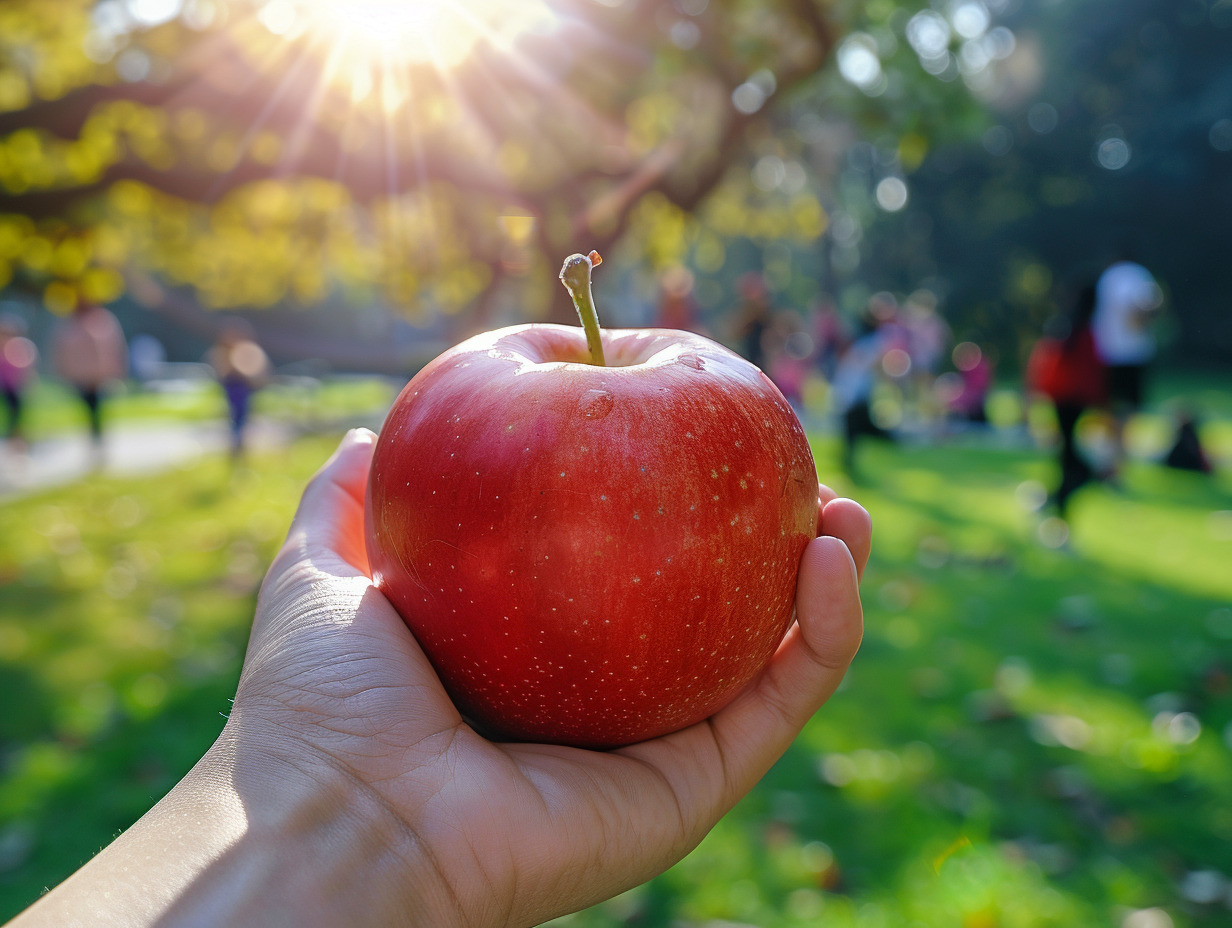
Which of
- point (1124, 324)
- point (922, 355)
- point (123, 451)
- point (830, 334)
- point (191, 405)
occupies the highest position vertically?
point (1124, 324)

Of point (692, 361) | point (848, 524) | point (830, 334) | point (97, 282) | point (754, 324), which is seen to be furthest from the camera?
point (830, 334)

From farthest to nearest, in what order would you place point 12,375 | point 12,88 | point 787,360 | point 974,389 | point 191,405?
point 191,405 < point 787,360 < point 974,389 < point 12,375 < point 12,88

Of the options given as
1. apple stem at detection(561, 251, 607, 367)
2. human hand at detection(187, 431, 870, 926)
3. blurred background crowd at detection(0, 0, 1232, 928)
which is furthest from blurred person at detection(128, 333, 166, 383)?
apple stem at detection(561, 251, 607, 367)

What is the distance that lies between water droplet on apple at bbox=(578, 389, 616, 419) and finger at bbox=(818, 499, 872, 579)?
70 cm

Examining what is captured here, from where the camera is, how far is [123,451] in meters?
13.7

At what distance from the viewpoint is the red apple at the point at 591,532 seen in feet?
4.48

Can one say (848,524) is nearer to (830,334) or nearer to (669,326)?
(669,326)

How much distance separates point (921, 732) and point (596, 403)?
9.72ft

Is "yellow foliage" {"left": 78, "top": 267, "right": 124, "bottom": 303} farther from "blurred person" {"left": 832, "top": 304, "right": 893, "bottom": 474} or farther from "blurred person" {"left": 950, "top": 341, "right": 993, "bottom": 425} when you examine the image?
"blurred person" {"left": 950, "top": 341, "right": 993, "bottom": 425}

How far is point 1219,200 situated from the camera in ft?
91.9

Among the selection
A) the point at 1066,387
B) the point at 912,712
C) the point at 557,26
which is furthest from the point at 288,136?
the point at 1066,387

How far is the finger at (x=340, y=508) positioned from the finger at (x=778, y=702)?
841 millimetres

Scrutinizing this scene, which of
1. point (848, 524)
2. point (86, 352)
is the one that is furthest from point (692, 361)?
point (86, 352)

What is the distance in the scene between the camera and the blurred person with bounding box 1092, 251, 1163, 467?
791 centimetres
